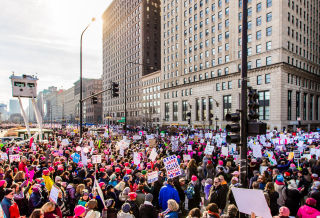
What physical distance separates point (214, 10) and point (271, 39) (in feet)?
63.2

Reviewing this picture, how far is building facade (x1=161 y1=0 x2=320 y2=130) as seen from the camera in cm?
4509

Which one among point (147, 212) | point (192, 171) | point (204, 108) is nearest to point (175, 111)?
point (204, 108)

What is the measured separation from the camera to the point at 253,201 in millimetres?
4566

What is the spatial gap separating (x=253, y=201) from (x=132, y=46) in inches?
3874

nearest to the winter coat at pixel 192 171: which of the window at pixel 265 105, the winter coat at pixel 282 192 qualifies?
the winter coat at pixel 282 192

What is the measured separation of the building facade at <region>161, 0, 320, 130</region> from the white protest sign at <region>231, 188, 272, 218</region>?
105ft

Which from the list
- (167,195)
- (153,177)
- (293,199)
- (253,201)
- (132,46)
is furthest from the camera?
(132,46)

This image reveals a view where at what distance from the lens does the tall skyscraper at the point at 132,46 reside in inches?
3597

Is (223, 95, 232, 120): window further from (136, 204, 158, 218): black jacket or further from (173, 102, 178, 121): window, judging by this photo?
(136, 204, 158, 218): black jacket

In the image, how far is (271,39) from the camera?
45750 millimetres

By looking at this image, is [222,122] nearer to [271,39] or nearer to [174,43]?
[271,39]

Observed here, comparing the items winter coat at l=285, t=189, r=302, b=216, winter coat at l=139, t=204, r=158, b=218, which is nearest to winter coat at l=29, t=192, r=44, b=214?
winter coat at l=139, t=204, r=158, b=218

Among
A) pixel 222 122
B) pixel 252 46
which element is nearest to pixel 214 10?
pixel 252 46

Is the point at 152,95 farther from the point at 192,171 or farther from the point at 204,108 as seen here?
the point at 192,171
